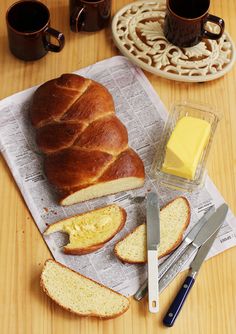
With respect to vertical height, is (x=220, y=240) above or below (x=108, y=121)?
below

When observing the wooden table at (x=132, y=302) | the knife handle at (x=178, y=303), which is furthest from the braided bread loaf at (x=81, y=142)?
the knife handle at (x=178, y=303)

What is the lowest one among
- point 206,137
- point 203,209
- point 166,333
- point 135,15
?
point 166,333

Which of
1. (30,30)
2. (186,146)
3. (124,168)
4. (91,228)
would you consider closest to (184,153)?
(186,146)

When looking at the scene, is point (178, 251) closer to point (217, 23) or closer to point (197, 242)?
point (197, 242)

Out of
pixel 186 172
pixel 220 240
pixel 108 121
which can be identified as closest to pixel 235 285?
pixel 220 240

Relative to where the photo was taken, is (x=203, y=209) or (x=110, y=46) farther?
(x=110, y=46)

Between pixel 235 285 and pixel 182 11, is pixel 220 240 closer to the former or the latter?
pixel 235 285

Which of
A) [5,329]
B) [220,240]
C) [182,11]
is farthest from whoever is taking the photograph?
[182,11]

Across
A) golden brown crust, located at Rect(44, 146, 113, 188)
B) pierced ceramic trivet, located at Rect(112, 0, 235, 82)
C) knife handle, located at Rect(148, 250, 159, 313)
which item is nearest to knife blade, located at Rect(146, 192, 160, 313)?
knife handle, located at Rect(148, 250, 159, 313)
